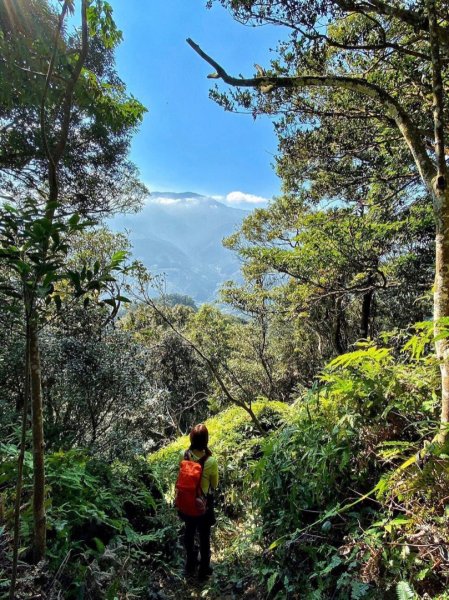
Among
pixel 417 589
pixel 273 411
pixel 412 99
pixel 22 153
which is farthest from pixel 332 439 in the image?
pixel 22 153

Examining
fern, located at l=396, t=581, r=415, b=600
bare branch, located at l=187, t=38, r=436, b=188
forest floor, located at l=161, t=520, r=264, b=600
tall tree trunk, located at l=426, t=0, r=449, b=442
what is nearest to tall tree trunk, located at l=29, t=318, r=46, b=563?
forest floor, located at l=161, t=520, r=264, b=600

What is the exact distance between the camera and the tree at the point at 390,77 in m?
2.56

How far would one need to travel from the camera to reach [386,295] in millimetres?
10070

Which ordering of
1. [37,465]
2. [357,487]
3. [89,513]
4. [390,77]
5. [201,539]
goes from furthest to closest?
[390,77], [201,539], [89,513], [357,487], [37,465]

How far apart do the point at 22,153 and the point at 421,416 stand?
623 cm

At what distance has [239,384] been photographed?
516cm

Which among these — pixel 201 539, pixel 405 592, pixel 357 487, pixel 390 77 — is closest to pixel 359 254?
pixel 390 77

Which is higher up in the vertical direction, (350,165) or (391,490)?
(350,165)

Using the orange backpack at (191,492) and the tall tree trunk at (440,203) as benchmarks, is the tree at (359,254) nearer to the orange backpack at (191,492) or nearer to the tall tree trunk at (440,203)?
the tall tree trunk at (440,203)

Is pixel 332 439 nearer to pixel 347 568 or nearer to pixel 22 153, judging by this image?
pixel 347 568

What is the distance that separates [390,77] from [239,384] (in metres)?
4.24

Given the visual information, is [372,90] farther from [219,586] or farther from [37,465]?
[219,586]

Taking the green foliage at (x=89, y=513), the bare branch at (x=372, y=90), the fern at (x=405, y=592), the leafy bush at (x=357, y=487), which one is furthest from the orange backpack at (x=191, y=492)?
the bare branch at (x=372, y=90)

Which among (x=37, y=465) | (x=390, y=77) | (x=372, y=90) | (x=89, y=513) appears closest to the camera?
(x=37, y=465)
